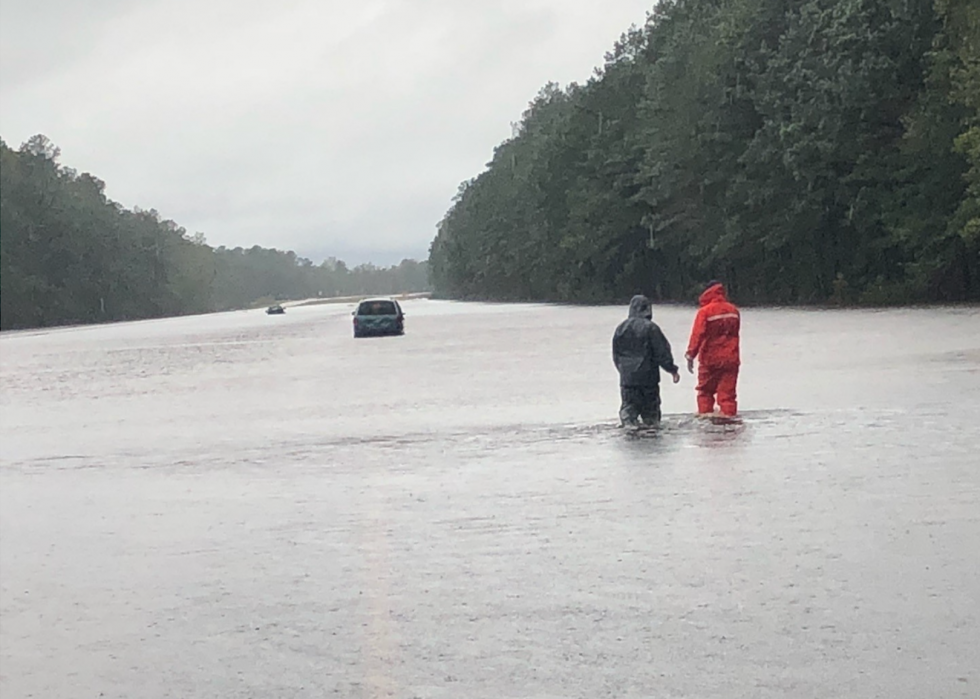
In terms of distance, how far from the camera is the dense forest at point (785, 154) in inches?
2327

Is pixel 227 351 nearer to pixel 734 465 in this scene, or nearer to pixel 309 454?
pixel 309 454

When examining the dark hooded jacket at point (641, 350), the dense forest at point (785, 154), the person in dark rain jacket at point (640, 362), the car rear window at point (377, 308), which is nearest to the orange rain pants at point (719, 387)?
the person in dark rain jacket at point (640, 362)

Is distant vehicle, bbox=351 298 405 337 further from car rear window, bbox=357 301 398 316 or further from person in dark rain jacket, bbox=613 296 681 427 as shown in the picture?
person in dark rain jacket, bbox=613 296 681 427

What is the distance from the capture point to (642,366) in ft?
55.9

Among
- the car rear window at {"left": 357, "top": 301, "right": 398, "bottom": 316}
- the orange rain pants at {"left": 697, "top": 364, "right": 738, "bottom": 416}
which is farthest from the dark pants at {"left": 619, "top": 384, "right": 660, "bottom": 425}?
the car rear window at {"left": 357, "top": 301, "right": 398, "bottom": 316}

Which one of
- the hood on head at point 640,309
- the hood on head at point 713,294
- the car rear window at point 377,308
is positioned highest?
the hood on head at point 713,294

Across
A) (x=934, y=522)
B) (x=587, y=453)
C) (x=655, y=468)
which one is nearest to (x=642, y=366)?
(x=587, y=453)

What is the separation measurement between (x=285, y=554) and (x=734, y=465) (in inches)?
204

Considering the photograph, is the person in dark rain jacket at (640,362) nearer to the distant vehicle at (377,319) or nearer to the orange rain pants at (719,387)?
the orange rain pants at (719,387)

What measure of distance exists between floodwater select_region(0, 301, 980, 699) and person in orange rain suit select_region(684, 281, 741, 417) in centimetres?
49

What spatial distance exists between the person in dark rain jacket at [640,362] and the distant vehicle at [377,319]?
121 feet

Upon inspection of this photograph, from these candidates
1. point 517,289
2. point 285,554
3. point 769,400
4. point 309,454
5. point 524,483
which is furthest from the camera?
point 517,289

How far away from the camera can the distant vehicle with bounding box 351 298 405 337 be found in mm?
53934

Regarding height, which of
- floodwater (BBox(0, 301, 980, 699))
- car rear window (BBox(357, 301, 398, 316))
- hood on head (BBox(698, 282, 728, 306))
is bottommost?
floodwater (BBox(0, 301, 980, 699))
